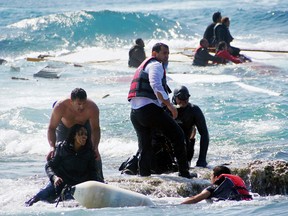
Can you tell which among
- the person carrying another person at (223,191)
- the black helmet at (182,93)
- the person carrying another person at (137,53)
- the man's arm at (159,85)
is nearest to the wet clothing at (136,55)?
the person carrying another person at (137,53)

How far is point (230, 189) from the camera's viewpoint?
10.1 metres

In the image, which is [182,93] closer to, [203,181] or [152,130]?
[152,130]

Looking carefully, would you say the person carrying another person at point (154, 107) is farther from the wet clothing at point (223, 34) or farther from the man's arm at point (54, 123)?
the wet clothing at point (223, 34)

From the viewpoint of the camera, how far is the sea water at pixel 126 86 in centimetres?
1153

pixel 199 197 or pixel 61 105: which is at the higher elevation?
pixel 61 105

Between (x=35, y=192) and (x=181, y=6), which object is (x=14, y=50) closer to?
(x=181, y=6)

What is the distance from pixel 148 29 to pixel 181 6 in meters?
9.64

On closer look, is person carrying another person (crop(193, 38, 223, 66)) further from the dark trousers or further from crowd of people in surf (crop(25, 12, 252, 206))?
the dark trousers

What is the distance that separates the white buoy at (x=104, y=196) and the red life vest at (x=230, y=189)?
0.77 m

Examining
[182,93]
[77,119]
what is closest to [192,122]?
[182,93]

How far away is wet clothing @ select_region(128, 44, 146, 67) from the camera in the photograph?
2527 centimetres

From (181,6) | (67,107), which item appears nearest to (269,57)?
(67,107)

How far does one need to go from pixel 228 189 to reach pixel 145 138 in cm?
170

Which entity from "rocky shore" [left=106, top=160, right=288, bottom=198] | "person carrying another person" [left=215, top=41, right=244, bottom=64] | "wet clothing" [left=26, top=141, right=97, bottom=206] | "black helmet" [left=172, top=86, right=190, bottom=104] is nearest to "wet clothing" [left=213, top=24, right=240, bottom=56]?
"person carrying another person" [left=215, top=41, right=244, bottom=64]
